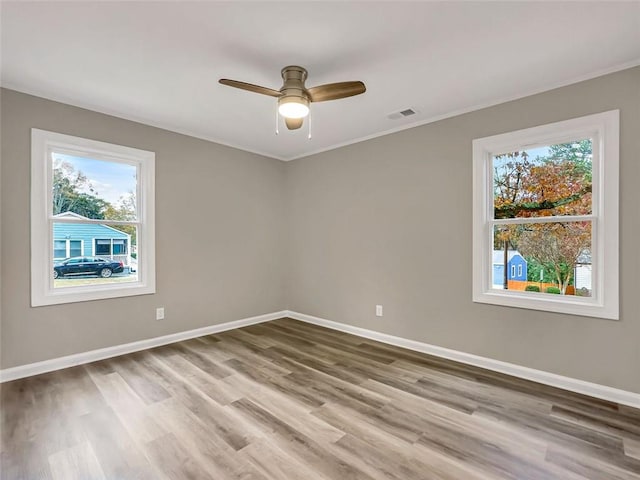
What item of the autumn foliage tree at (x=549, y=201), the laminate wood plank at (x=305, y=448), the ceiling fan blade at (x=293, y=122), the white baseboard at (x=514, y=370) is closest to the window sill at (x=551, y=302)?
the autumn foliage tree at (x=549, y=201)

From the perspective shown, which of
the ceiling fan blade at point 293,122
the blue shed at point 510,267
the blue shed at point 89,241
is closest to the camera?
the ceiling fan blade at point 293,122

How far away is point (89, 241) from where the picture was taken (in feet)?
11.1

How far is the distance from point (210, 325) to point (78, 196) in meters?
2.15

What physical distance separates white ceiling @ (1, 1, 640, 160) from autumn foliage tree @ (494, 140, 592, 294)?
639 mm

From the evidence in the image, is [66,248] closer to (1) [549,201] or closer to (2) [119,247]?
(2) [119,247]

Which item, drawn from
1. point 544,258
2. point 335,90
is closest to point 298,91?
point 335,90

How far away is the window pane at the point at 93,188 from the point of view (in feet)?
10.5

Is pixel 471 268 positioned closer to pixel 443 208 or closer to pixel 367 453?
pixel 443 208

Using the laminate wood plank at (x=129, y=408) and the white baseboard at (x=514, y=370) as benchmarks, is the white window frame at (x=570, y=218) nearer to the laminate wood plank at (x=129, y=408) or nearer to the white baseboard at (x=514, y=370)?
the white baseboard at (x=514, y=370)

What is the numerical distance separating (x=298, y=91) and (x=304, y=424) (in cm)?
241

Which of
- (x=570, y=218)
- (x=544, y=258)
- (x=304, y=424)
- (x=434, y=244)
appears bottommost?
(x=304, y=424)

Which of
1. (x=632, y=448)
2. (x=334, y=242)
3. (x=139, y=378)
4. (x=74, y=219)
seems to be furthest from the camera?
(x=334, y=242)

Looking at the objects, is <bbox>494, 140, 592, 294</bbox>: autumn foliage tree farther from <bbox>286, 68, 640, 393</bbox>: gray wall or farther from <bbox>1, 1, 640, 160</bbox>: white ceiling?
<bbox>1, 1, 640, 160</bbox>: white ceiling

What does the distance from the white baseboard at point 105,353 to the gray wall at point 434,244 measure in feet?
4.19
